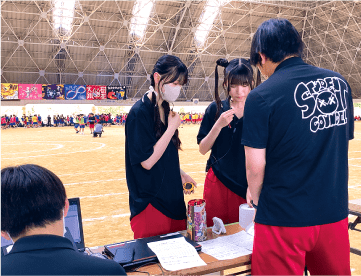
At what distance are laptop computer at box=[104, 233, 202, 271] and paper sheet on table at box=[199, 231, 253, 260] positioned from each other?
0.09m

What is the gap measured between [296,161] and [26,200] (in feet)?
3.67

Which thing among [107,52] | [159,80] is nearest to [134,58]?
[107,52]

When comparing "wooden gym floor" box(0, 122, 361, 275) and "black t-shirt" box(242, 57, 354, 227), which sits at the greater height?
"black t-shirt" box(242, 57, 354, 227)

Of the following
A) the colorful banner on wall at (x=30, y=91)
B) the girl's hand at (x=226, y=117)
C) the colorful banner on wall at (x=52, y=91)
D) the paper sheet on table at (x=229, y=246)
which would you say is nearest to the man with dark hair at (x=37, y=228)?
the paper sheet on table at (x=229, y=246)

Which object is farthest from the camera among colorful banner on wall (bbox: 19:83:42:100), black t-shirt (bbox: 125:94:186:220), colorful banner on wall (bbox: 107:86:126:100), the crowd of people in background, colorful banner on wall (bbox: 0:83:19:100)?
colorful banner on wall (bbox: 107:86:126:100)

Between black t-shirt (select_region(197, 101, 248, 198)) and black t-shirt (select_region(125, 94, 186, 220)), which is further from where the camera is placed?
black t-shirt (select_region(197, 101, 248, 198))

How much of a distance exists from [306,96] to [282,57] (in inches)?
9.7

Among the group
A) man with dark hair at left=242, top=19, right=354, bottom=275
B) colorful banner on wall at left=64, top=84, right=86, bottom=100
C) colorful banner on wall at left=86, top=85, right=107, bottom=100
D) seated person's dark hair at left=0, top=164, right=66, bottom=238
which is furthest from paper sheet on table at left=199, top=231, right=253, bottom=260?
colorful banner on wall at left=86, top=85, right=107, bottom=100

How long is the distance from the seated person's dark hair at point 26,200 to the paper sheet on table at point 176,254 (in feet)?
2.54

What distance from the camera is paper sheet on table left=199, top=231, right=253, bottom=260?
1857mm

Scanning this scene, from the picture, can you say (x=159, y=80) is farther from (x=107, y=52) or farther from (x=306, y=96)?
(x=107, y=52)

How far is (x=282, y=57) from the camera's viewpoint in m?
1.58

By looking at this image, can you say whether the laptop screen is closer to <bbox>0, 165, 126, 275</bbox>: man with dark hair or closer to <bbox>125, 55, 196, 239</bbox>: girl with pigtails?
<bbox>125, 55, 196, 239</bbox>: girl with pigtails

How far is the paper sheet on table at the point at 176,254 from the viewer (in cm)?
173
